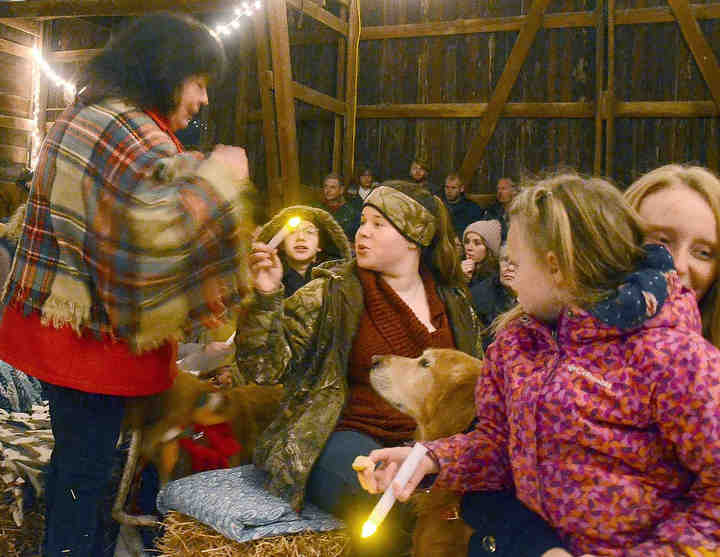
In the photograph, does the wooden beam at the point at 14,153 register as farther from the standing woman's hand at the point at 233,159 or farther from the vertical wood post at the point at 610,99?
the standing woman's hand at the point at 233,159

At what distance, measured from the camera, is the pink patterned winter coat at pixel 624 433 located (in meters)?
1.23

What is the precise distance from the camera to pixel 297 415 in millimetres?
2439

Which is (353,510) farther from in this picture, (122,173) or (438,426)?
(122,173)

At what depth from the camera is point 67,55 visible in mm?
12070

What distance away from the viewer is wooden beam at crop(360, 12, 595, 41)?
8586mm

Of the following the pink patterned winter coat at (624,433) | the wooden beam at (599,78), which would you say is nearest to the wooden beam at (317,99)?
the wooden beam at (599,78)

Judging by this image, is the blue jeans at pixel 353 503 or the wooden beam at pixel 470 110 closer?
the blue jeans at pixel 353 503

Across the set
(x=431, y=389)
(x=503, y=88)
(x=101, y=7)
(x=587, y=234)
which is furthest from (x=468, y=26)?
(x=587, y=234)

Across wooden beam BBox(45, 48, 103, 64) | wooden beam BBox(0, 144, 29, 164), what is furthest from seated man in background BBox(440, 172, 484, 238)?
wooden beam BBox(0, 144, 29, 164)

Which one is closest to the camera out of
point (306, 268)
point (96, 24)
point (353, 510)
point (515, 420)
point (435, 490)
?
point (515, 420)

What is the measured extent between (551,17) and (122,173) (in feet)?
25.3

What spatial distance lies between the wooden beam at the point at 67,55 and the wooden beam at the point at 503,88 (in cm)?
656

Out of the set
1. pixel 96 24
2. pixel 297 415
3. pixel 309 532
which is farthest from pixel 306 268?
pixel 96 24

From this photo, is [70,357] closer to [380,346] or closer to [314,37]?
[380,346]
